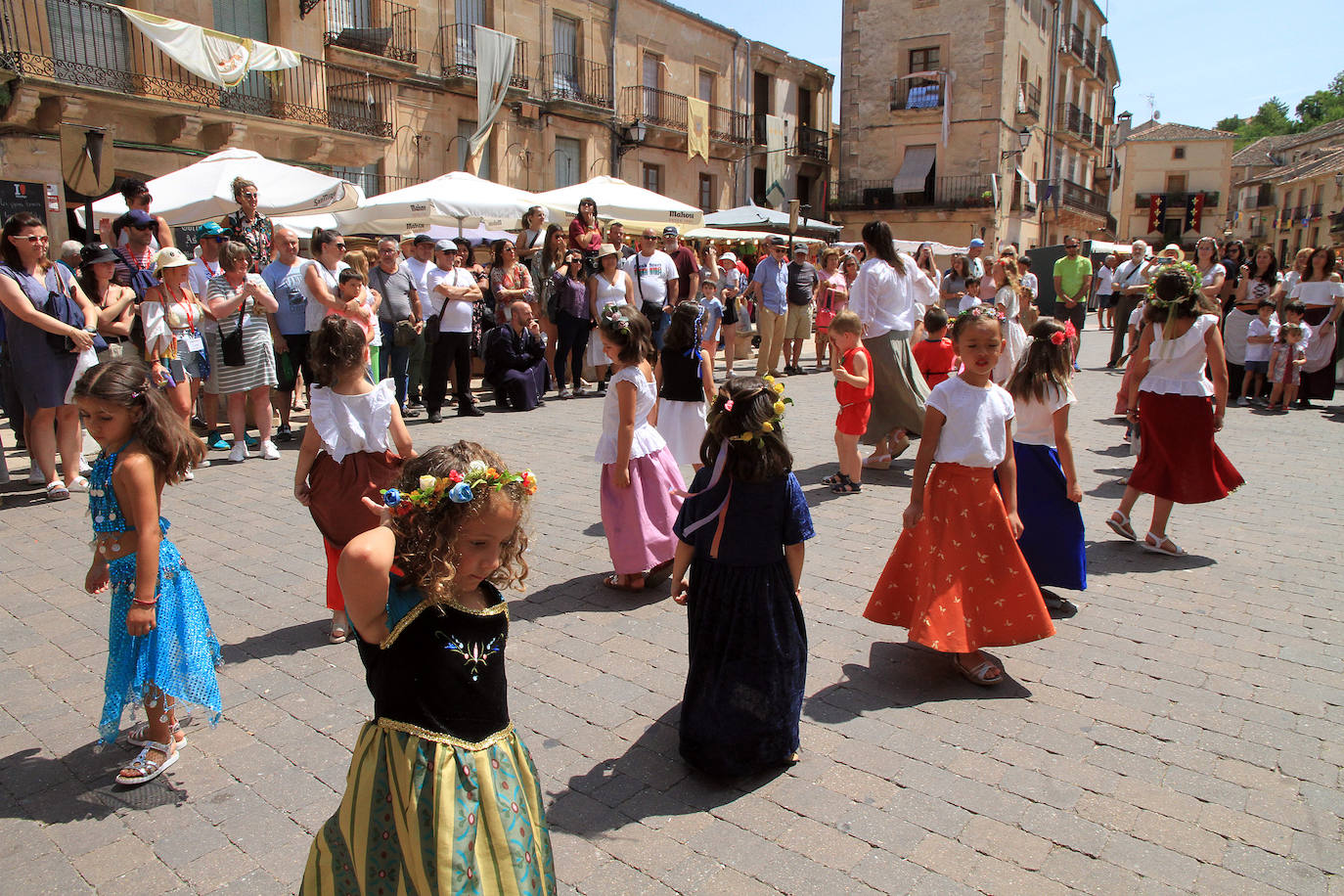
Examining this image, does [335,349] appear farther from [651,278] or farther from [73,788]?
[651,278]

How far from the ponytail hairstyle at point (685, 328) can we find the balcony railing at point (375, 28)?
57.7 ft

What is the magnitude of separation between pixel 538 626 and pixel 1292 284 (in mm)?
12010

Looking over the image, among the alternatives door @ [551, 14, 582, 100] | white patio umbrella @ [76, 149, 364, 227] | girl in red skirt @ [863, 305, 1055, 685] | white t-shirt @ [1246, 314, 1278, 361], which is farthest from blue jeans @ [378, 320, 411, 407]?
door @ [551, 14, 582, 100]

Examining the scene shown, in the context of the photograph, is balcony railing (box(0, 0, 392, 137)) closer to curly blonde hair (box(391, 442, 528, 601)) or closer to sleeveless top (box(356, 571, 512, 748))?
curly blonde hair (box(391, 442, 528, 601))

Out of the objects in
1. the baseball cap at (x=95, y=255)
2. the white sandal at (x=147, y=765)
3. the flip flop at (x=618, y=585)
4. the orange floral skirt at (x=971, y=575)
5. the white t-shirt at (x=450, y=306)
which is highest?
the baseball cap at (x=95, y=255)

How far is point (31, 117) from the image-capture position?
48.3 feet

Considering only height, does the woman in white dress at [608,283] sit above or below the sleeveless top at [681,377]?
above

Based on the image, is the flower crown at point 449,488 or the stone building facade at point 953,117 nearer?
the flower crown at point 449,488

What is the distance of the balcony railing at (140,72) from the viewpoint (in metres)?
14.8

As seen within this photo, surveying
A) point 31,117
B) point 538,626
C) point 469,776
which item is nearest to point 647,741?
point 538,626

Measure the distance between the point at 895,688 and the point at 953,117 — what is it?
1339 inches

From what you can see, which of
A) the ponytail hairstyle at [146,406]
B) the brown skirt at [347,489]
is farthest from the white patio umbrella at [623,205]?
the ponytail hairstyle at [146,406]

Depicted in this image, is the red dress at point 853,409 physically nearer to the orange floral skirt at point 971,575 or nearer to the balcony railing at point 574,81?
the orange floral skirt at point 971,575

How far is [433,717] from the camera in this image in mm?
2029
